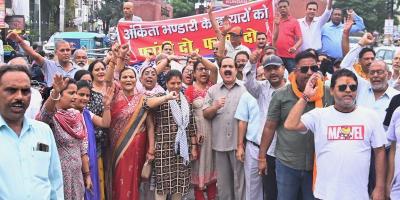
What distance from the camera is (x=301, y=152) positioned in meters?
5.01

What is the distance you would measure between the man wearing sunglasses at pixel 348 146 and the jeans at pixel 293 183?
61 cm

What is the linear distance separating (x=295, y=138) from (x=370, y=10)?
46172 millimetres

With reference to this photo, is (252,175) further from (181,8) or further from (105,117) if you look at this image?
(181,8)

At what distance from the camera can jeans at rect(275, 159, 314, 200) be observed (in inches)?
199

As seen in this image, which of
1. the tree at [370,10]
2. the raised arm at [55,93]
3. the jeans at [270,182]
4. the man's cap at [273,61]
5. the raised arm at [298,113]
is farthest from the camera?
the tree at [370,10]

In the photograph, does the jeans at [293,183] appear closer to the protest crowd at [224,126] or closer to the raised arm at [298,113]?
the protest crowd at [224,126]

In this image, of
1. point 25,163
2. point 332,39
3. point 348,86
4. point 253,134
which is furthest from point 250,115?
point 25,163

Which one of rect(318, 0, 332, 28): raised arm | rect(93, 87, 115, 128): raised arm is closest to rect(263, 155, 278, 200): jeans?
rect(93, 87, 115, 128): raised arm

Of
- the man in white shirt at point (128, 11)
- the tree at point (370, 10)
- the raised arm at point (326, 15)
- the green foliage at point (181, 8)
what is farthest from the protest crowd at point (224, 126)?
the green foliage at point (181, 8)

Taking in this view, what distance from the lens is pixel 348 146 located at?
14.0 feet

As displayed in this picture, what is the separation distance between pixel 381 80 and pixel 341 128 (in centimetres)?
114

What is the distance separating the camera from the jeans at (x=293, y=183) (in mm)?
5055

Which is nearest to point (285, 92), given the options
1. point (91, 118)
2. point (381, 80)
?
point (381, 80)

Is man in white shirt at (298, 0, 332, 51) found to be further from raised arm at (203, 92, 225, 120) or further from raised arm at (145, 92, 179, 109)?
raised arm at (145, 92, 179, 109)
